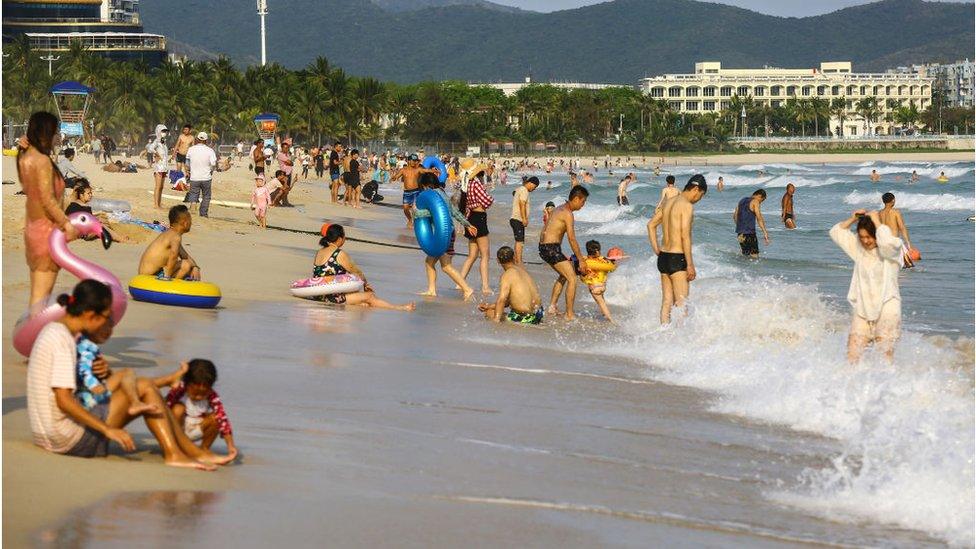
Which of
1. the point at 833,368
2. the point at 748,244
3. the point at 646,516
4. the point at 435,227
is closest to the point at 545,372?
the point at 833,368

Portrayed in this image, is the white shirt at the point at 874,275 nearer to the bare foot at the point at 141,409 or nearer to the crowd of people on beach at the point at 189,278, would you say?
the crowd of people on beach at the point at 189,278

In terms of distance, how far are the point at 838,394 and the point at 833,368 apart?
3.16 ft

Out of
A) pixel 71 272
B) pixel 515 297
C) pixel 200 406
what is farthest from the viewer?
pixel 515 297

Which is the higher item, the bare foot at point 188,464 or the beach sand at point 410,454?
the bare foot at point 188,464

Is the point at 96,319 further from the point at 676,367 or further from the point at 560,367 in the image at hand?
the point at 676,367

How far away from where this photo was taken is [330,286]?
12141mm

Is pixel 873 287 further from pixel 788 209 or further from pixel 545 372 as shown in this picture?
pixel 788 209

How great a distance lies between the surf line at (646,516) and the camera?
17.8ft

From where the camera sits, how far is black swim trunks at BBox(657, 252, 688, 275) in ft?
37.9

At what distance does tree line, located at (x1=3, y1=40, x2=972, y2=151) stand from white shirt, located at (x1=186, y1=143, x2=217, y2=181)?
56614 mm

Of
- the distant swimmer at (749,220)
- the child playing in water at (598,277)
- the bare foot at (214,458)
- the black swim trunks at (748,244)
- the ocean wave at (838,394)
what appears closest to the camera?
the bare foot at (214,458)

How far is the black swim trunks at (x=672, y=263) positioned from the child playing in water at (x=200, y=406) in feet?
20.8

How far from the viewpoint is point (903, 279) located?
18.2 metres

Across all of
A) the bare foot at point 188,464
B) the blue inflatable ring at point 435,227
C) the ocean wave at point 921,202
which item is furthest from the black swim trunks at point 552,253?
the ocean wave at point 921,202
